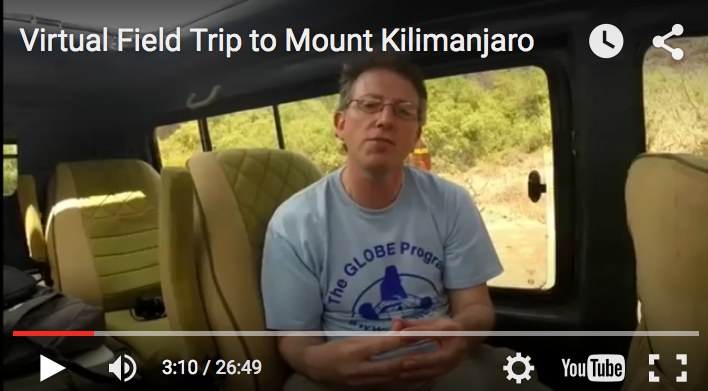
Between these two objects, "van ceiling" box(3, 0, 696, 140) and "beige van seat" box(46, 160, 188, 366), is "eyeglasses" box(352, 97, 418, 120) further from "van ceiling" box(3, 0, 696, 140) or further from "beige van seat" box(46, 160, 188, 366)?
"beige van seat" box(46, 160, 188, 366)

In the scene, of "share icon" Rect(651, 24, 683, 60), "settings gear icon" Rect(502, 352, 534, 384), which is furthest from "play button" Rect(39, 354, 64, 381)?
"share icon" Rect(651, 24, 683, 60)

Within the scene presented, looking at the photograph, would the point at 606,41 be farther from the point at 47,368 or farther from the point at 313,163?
the point at 47,368

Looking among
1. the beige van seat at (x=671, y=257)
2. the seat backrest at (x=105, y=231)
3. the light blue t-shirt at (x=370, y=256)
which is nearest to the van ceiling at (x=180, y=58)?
the seat backrest at (x=105, y=231)

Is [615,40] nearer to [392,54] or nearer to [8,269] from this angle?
[392,54]

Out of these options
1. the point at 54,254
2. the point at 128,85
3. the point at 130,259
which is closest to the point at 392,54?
the point at 128,85

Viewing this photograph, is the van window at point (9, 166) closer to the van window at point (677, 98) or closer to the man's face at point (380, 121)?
the man's face at point (380, 121)

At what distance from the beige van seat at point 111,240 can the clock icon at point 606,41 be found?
73 cm

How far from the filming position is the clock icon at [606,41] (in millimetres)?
1085

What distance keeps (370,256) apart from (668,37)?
58 centimetres

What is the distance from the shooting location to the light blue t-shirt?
3.59ft

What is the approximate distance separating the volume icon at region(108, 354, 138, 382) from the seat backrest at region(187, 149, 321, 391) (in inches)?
6.3

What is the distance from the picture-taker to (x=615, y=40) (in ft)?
3.56

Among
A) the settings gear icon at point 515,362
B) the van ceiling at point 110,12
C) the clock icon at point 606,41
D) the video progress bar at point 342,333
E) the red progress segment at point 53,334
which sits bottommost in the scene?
the settings gear icon at point 515,362

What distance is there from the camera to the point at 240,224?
114 centimetres
